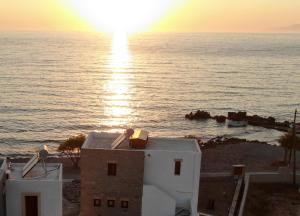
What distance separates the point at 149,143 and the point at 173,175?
287 cm

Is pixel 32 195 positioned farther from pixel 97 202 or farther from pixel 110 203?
pixel 110 203

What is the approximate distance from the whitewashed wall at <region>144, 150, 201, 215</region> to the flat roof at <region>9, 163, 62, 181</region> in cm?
705

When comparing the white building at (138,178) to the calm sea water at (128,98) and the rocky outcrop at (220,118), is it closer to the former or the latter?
the calm sea water at (128,98)

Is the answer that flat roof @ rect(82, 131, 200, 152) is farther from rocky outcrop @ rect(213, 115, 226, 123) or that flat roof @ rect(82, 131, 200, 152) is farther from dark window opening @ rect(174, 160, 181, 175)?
rocky outcrop @ rect(213, 115, 226, 123)

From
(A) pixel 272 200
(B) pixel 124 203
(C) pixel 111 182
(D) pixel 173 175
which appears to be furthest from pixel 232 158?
(C) pixel 111 182

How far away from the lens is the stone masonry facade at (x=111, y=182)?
25.9 m

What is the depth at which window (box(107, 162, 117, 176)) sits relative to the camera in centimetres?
2603

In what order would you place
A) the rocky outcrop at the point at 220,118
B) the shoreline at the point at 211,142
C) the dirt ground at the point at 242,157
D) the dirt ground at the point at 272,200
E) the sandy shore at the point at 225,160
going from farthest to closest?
the rocky outcrop at the point at 220,118 → the shoreline at the point at 211,142 → the dirt ground at the point at 242,157 → the sandy shore at the point at 225,160 → the dirt ground at the point at 272,200

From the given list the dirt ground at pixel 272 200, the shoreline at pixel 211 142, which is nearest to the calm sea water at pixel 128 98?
the shoreline at pixel 211 142

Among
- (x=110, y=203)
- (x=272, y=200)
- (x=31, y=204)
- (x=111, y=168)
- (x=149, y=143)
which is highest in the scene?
(x=149, y=143)

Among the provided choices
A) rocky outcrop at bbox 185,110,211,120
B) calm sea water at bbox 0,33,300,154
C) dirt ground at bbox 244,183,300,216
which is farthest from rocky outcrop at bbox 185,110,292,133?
dirt ground at bbox 244,183,300,216

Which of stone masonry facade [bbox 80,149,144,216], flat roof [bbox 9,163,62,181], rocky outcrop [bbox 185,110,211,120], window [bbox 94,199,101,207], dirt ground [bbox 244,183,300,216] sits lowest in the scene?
dirt ground [bbox 244,183,300,216]

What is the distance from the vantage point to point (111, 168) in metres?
26.1

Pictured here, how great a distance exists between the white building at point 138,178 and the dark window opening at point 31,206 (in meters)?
7.35
